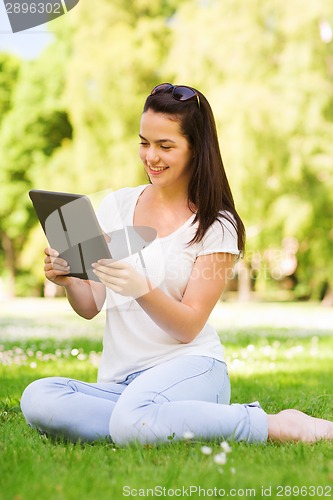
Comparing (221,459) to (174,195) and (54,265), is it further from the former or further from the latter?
(174,195)

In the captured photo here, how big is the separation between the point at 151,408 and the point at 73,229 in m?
0.83

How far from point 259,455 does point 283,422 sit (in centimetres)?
41

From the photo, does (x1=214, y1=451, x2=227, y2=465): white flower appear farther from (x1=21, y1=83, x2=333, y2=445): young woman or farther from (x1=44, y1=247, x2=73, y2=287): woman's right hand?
(x1=44, y1=247, x2=73, y2=287): woman's right hand

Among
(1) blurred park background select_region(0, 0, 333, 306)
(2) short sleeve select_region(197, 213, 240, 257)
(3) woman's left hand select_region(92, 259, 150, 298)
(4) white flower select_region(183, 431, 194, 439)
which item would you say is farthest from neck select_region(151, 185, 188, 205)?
(1) blurred park background select_region(0, 0, 333, 306)

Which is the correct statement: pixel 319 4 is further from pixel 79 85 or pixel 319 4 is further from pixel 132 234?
pixel 132 234

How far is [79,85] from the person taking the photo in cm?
2231

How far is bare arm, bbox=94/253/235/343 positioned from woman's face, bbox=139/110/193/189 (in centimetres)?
45

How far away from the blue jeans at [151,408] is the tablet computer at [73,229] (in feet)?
1.73

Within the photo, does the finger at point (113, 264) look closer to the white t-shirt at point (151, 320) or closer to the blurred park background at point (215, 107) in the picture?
the white t-shirt at point (151, 320)

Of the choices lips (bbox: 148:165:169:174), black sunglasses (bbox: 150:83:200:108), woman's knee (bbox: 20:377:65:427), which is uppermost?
black sunglasses (bbox: 150:83:200:108)

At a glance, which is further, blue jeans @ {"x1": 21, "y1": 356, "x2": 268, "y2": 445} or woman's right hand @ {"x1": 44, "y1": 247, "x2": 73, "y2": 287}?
woman's right hand @ {"x1": 44, "y1": 247, "x2": 73, "y2": 287}

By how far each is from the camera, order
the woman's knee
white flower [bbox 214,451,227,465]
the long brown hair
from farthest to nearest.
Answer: the long brown hair
the woman's knee
white flower [bbox 214,451,227,465]

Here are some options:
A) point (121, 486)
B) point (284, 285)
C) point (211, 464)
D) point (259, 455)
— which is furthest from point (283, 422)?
point (284, 285)

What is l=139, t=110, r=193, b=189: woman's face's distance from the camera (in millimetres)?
3518
